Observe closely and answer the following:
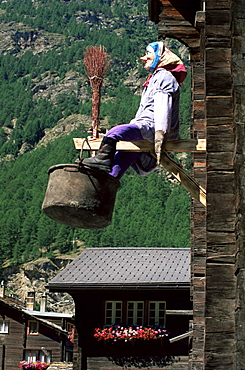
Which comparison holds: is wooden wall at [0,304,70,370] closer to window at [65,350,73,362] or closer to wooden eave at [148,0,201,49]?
window at [65,350,73,362]

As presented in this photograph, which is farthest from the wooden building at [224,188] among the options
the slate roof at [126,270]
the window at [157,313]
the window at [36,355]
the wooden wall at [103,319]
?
the window at [36,355]

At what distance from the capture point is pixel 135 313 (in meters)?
19.8

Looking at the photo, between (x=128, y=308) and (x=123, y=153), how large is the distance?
14879 mm

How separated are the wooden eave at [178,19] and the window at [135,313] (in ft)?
42.9

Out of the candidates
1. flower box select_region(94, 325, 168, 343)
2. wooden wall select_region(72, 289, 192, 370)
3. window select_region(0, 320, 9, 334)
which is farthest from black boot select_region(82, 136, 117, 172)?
window select_region(0, 320, 9, 334)

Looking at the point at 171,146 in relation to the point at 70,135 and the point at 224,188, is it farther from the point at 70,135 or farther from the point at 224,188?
the point at 70,135

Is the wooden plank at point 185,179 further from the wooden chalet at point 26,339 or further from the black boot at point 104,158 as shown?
the wooden chalet at point 26,339

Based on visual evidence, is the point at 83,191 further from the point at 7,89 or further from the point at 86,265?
the point at 7,89

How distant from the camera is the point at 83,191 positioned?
5105 mm

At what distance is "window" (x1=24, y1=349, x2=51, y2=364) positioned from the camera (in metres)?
32.3

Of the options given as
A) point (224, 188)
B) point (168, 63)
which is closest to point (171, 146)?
point (168, 63)

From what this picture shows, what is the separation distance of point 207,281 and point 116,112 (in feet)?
414

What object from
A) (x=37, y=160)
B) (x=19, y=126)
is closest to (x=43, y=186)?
(x=37, y=160)

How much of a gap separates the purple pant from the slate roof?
45.5 feet
